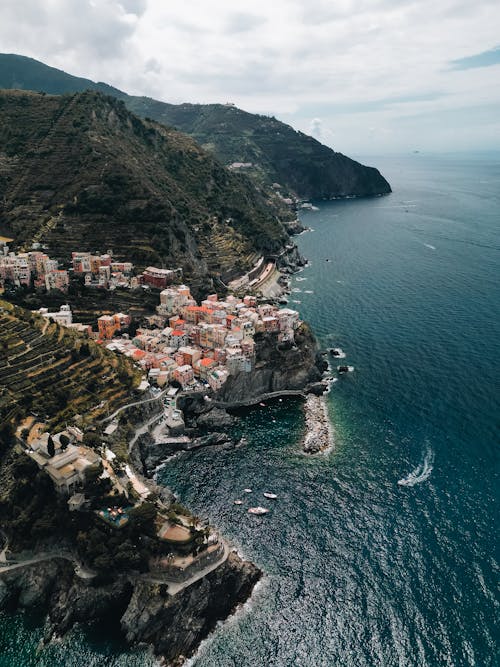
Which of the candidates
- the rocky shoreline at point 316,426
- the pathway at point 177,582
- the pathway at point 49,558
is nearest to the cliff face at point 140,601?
the pathway at point 177,582

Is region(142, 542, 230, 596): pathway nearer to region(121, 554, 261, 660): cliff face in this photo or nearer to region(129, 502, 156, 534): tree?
region(121, 554, 261, 660): cliff face

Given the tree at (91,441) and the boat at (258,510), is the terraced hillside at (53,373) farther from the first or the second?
the boat at (258,510)

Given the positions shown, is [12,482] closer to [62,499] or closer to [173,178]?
[62,499]

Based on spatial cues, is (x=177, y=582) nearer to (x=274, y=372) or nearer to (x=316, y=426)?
(x=316, y=426)

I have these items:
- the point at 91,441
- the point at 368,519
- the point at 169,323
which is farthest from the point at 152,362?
the point at 368,519

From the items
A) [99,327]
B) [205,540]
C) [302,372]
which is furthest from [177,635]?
[99,327]
